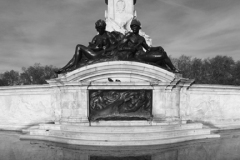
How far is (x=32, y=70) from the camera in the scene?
5047 centimetres

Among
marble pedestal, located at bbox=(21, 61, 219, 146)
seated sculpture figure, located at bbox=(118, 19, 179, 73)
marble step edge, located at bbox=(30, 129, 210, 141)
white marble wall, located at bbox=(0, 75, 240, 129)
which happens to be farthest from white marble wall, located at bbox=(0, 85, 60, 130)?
seated sculpture figure, located at bbox=(118, 19, 179, 73)

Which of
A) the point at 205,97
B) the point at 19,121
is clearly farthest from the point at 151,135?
the point at 19,121

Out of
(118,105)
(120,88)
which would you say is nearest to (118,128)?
(118,105)

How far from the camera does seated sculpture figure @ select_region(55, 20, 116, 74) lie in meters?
8.62

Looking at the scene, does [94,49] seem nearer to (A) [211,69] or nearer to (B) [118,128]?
(B) [118,128]

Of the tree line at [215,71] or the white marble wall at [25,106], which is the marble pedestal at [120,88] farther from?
the tree line at [215,71]

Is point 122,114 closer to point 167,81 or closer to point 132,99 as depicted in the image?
point 132,99

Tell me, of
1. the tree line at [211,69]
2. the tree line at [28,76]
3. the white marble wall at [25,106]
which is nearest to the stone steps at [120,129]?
the white marble wall at [25,106]

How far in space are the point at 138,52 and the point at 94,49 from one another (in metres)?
1.95

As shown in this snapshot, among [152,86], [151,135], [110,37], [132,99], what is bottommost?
[151,135]

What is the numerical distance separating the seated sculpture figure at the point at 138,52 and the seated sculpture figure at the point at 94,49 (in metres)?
0.62

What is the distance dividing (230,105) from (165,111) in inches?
156

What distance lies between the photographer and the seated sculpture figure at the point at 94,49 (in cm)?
862

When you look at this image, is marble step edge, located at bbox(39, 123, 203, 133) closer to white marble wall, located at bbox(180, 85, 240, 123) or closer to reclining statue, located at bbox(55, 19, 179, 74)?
white marble wall, located at bbox(180, 85, 240, 123)
